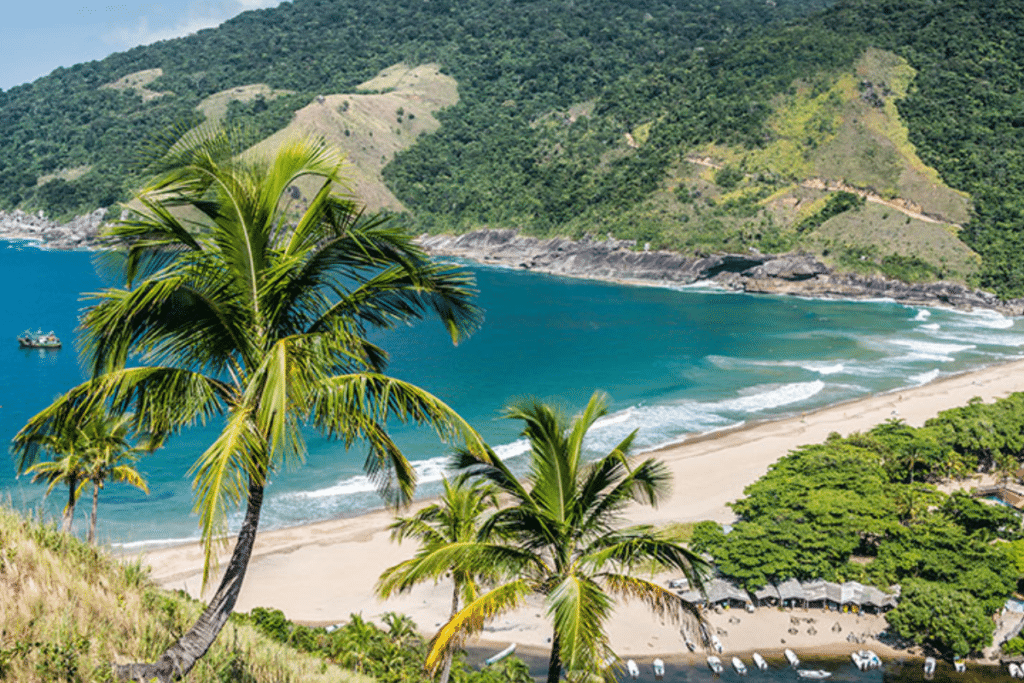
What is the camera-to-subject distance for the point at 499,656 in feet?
78.0

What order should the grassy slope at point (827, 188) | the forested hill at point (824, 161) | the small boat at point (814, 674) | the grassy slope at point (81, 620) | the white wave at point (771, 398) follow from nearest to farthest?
the grassy slope at point (81, 620) < the small boat at point (814, 674) < the white wave at point (771, 398) < the grassy slope at point (827, 188) < the forested hill at point (824, 161)

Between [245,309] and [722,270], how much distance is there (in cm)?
13222

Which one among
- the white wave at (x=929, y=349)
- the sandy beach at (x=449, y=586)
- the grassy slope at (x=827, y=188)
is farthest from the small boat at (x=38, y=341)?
the grassy slope at (x=827, y=188)

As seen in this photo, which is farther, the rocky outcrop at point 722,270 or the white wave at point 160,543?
the rocky outcrop at point 722,270

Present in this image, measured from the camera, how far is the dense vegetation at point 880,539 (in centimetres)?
2439

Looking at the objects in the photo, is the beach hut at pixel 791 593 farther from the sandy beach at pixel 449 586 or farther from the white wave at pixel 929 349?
the white wave at pixel 929 349

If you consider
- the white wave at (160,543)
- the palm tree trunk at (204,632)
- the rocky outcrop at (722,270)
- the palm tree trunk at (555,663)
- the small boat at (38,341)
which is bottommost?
the white wave at (160,543)

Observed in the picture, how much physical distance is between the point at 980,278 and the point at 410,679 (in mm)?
121313

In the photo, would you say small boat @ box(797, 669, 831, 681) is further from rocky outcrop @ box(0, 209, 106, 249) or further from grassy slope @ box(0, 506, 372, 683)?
rocky outcrop @ box(0, 209, 106, 249)

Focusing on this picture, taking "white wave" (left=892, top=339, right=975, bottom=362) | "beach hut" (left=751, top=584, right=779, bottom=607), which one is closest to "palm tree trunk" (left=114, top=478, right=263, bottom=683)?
"beach hut" (left=751, top=584, right=779, bottom=607)

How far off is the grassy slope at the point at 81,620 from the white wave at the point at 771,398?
5230 cm

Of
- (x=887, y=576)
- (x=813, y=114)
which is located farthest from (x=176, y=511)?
(x=813, y=114)

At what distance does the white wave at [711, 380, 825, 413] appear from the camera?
5772cm

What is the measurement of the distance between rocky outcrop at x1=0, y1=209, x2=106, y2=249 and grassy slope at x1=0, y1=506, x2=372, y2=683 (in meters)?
177
